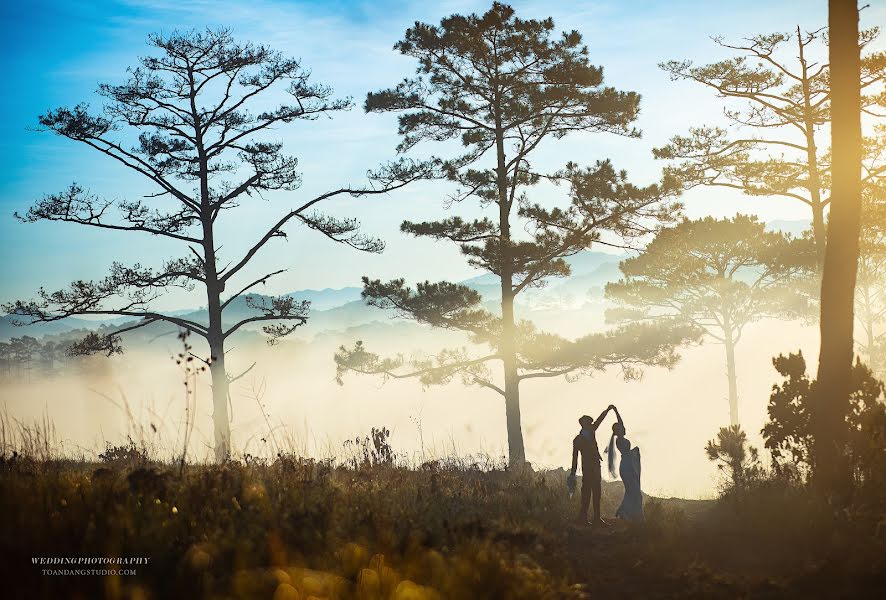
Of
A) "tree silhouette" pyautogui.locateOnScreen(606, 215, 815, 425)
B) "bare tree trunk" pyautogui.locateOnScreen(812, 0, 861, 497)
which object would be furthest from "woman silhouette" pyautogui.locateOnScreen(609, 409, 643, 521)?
"tree silhouette" pyautogui.locateOnScreen(606, 215, 815, 425)

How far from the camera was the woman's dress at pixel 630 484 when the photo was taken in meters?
9.54

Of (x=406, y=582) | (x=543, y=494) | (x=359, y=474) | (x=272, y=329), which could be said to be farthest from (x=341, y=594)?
(x=272, y=329)

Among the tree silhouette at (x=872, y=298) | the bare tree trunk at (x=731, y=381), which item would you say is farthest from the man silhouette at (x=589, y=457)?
the tree silhouette at (x=872, y=298)

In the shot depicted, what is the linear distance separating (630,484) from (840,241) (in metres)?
4.29

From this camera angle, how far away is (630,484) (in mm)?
9711

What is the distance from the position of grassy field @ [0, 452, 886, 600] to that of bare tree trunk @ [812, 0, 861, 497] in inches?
48.1

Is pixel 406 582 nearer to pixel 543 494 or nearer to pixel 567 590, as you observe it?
pixel 567 590

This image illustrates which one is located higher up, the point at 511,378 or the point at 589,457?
the point at 511,378

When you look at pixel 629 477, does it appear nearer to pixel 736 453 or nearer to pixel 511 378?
pixel 736 453

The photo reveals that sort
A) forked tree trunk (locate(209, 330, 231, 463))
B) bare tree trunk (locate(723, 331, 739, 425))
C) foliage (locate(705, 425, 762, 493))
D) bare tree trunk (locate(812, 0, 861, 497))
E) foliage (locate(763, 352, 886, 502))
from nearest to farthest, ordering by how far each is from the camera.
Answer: foliage (locate(763, 352, 886, 502))
bare tree trunk (locate(812, 0, 861, 497))
foliage (locate(705, 425, 762, 493))
forked tree trunk (locate(209, 330, 231, 463))
bare tree trunk (locate(723, 331, 739, 425))

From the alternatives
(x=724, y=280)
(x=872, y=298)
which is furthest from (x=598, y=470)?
(x=872, y=298)

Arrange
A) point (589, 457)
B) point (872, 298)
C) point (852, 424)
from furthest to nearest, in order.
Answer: point (872, 298) < point (589, 457) < point (852, 424)

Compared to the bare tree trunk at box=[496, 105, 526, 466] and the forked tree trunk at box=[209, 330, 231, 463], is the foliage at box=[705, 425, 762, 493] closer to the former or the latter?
the bare tree trunk at box=[496, 105, 526, 466]

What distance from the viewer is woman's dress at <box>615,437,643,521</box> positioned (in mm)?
9539
